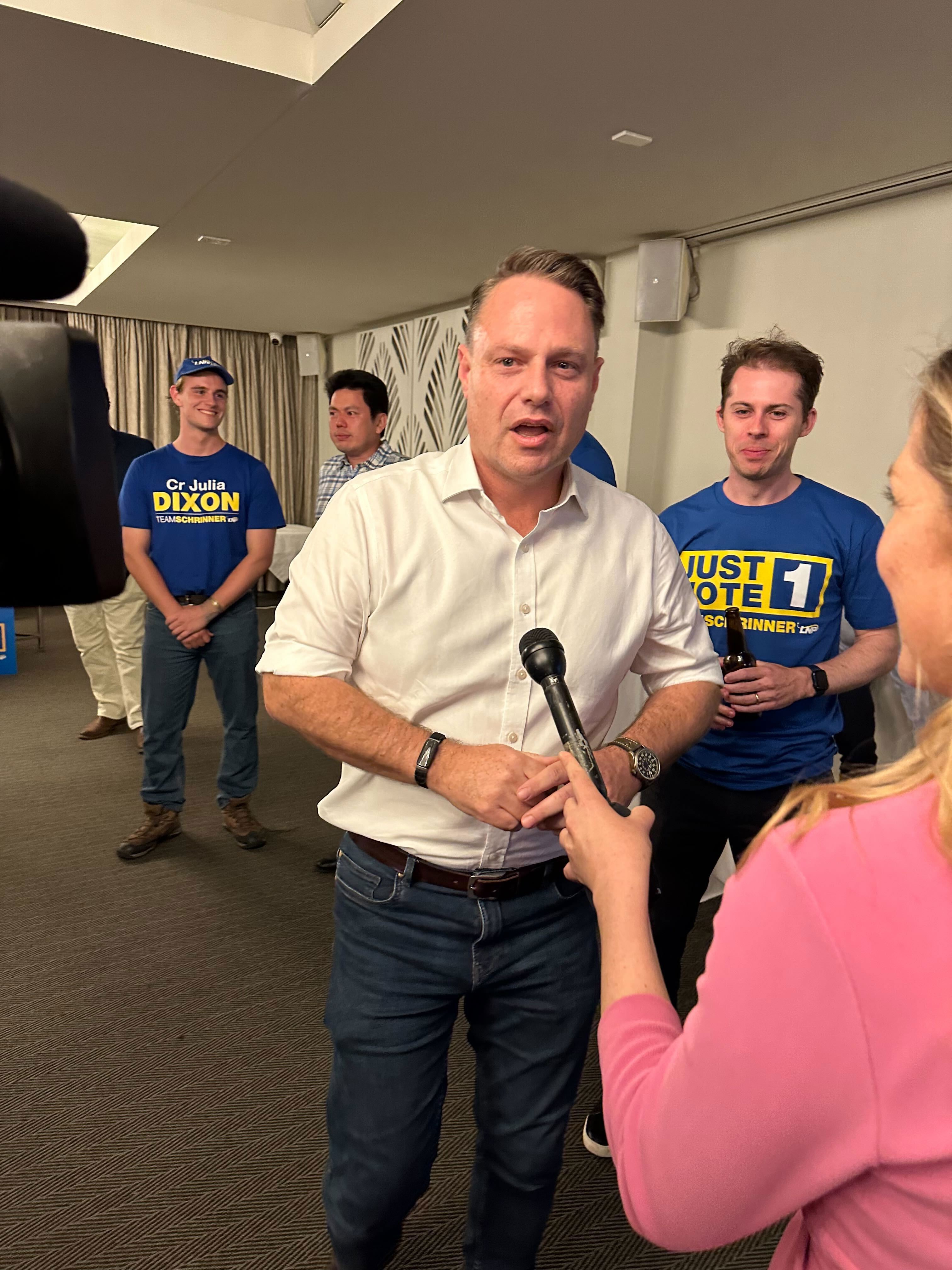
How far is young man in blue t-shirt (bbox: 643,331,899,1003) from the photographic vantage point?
6.29 ft

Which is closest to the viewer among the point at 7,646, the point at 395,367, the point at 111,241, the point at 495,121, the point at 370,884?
the point at 370,884

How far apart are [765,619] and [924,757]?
55.2 inches

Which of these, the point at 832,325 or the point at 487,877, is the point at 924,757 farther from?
the point at 832,325

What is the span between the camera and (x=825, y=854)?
547 millimetres

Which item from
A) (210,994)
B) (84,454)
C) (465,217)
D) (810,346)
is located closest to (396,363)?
(465,217)

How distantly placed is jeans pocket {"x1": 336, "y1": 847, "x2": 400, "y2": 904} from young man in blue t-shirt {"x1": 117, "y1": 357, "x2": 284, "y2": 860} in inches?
80.9

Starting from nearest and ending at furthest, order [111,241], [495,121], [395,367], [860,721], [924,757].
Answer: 1. [924,757]
2. [495,121]
3. [860,721]
4. [111,241]
5. [395,367]

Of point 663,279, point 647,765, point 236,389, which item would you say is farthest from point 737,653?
point 236,389

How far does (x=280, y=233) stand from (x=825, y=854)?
4.97 metres

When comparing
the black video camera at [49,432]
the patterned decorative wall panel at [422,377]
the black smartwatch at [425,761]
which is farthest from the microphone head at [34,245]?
the patterned decorative wall panel at [422,377]

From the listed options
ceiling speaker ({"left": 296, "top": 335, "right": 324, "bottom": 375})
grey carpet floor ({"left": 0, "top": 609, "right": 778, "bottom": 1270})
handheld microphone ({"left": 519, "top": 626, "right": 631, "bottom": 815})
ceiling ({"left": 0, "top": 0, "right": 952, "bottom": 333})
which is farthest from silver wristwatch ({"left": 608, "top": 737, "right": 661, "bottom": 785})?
ceiling speaker ({"left": 296, "top": 335, "right": 324, "bottom": 375})

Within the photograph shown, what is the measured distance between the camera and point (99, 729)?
479 cm

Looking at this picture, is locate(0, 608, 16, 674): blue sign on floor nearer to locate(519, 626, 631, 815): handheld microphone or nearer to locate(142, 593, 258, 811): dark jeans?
locate(142, 593, 258, 811): dark jeans

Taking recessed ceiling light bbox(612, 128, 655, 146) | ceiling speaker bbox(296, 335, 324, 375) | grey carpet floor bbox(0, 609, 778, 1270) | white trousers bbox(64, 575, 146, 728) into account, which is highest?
recessed ceiling light bbox(612, 128, 655, 146)
